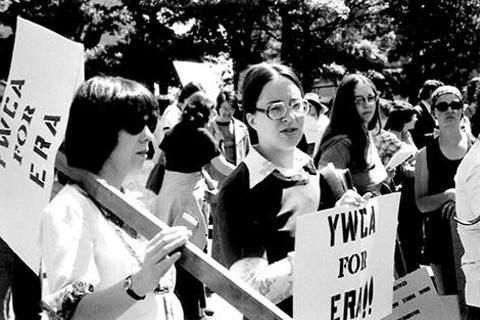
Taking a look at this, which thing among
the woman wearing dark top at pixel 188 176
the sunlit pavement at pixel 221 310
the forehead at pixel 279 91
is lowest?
the sunlit pavement at pixel 221 310

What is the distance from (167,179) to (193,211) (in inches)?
10.9

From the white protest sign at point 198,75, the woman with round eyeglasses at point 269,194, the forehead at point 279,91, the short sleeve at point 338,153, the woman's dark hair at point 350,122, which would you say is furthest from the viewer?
the white protest sign at point 198,75

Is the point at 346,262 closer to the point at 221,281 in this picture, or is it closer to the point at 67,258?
the point at 221,281

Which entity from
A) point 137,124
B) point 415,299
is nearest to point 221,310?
point 415,299

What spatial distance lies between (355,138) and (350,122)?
134mm

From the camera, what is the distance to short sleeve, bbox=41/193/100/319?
166 cm

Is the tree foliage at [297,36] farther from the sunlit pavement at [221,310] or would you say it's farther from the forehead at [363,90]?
the forehead at [363,90]

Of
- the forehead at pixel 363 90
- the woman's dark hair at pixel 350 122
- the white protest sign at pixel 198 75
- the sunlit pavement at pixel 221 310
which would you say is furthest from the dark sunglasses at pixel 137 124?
the white protest sign at pixel 198 75

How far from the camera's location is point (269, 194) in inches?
86.4

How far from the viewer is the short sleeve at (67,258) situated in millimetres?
1659

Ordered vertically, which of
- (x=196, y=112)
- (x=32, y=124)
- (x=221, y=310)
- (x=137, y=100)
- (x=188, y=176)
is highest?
(x=137, y=100)

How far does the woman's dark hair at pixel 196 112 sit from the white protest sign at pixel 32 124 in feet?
8.91

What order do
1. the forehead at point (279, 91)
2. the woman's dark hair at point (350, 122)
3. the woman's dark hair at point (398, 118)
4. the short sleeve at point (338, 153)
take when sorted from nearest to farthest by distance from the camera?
the forehead at point (279, 91)
the short sleeve at point (338, 153)
the woman's dark hair at point (350, 122)
the woman's dark hair at point (398, 118)

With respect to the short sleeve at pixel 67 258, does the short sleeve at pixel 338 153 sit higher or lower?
lower
